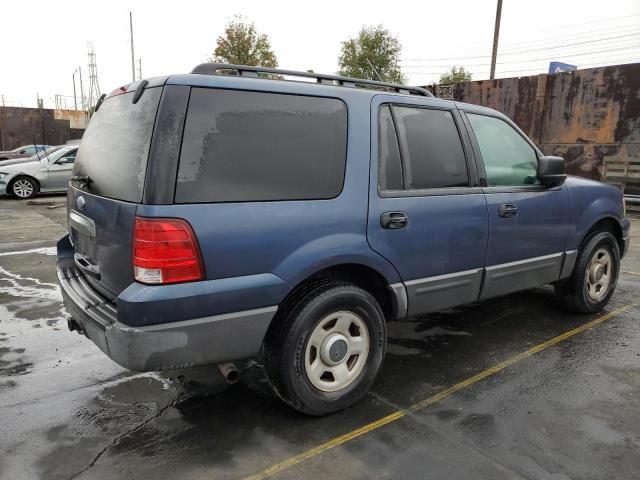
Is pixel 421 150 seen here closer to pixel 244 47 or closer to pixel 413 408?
pixel 413 408

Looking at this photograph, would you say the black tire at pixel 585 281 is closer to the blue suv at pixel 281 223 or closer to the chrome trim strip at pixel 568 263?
the chrome trim strip at pixel 568 263

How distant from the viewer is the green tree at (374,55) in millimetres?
39312

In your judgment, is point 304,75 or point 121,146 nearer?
point 121,146

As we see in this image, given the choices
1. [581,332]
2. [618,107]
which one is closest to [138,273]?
[581,332]

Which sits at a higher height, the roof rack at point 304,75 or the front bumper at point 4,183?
the roof rack at point 304,75

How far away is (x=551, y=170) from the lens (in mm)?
3855

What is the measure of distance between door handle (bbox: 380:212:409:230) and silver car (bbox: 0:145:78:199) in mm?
13132

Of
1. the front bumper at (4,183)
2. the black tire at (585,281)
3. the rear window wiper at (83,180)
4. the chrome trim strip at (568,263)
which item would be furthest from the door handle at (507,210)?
the front bumper at (4,183)

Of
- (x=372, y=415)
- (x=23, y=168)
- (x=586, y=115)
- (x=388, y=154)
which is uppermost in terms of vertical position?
(x=586, y=115)

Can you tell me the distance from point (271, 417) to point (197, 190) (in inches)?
55.0

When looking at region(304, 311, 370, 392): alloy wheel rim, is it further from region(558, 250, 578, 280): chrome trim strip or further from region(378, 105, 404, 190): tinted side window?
region(558, 250, 578, 280): chrome trim strip

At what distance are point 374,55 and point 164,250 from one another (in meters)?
40.1

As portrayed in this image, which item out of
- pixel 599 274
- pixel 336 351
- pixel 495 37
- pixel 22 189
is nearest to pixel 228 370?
pixel 336 351

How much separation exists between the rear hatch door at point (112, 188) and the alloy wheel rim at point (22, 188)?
12389 mm
